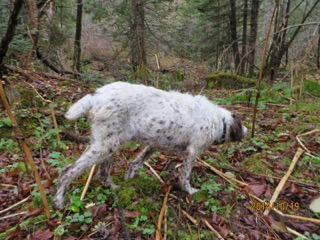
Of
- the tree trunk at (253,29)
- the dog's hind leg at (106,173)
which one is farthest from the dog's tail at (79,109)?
the tree trunk at (253,29)

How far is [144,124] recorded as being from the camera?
3.90m

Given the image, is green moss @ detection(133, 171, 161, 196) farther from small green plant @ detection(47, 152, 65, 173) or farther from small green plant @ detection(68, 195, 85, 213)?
small green plant @ detection(47, 152, 65, 173)

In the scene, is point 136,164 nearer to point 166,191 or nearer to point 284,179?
point 166,191

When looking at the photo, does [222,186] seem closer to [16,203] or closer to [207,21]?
[16,203]

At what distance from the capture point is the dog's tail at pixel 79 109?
3639 millimetres

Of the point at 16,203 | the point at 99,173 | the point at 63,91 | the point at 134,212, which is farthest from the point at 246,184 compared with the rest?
the point at 63,91

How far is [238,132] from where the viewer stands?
15.4 ft

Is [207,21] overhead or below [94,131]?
overhead

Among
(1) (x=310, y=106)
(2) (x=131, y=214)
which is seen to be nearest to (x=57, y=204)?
(2) (x=131, y=214)

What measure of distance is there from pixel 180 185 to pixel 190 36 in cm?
1723

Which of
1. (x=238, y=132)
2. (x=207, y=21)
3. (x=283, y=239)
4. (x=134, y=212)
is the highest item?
(x=207, y=21)
